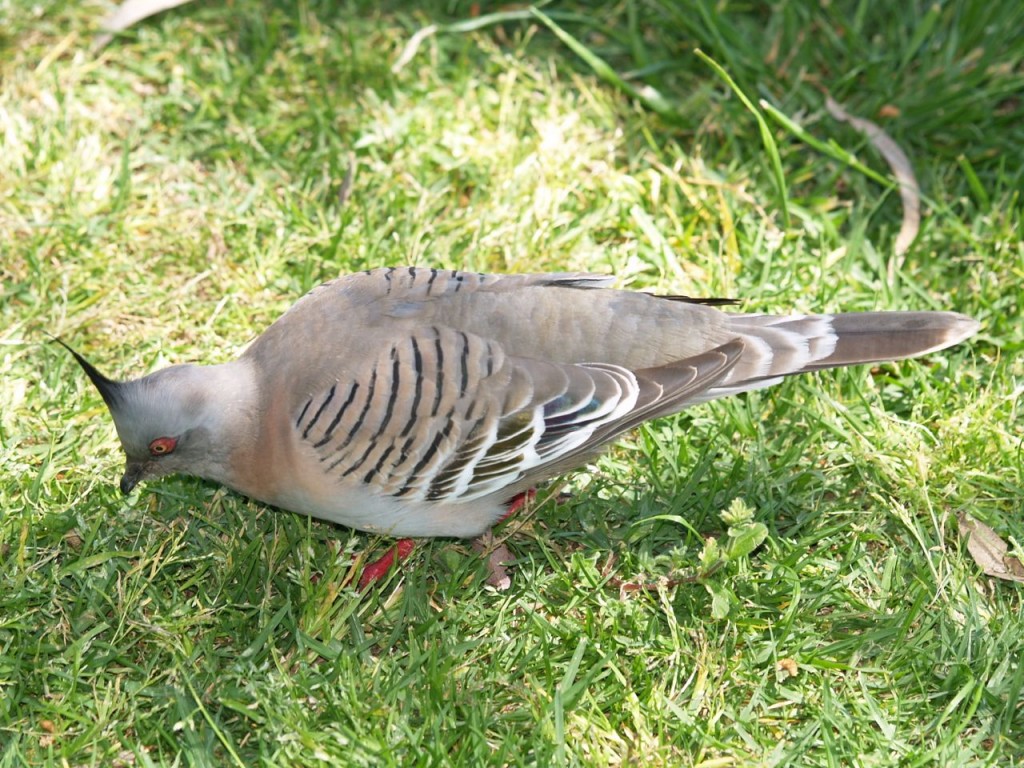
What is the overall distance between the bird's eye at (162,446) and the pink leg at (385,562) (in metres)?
0.82

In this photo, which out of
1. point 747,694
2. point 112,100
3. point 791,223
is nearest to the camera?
point 747,694

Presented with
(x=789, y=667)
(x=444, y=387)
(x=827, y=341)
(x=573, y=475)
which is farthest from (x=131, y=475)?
(x=827, y=341)

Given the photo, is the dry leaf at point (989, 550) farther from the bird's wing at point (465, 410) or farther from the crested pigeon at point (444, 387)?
the bird's wing at point (465, 410)

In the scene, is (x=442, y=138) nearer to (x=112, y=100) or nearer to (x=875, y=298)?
(x=112, y=100)

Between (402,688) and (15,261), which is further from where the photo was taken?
(15,261)

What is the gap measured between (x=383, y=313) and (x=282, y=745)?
1.50 meters

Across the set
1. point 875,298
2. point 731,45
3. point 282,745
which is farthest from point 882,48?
point 282,745

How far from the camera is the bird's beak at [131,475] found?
4145 millimetres

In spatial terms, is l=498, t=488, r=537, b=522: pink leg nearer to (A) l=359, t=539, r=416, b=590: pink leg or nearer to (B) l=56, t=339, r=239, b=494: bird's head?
(A) l=359, t=539, r=416, b=590: pink leg

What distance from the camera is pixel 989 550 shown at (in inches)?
173

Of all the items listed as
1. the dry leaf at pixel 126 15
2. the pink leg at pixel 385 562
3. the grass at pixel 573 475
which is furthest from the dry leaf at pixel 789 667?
the dry leaf at pixel 126 15

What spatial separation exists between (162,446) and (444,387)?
0.99 metres

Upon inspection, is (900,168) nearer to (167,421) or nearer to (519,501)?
(519,501)

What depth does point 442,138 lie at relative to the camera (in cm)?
578
